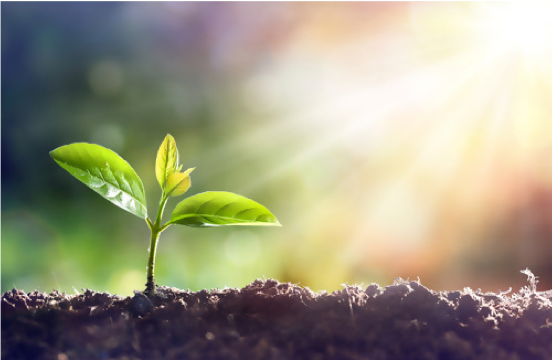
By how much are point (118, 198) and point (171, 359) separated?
1.87 feet

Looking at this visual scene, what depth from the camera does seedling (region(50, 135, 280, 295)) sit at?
144cm

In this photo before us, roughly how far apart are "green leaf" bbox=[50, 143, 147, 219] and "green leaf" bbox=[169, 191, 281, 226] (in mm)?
129

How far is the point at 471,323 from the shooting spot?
1272mm

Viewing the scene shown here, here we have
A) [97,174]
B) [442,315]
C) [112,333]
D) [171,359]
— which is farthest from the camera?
[97,174]

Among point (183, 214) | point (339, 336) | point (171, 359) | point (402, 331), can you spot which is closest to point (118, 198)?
point (183, 214)

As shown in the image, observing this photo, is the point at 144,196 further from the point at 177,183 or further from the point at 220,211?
the point at 220,211

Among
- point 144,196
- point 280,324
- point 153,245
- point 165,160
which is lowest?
point 280,324

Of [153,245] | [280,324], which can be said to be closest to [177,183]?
[153,245]

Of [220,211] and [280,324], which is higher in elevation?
[220,211]

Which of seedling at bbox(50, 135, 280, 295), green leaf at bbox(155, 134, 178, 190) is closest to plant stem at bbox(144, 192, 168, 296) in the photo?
seedling at bbox(50, 135, 280, 295)

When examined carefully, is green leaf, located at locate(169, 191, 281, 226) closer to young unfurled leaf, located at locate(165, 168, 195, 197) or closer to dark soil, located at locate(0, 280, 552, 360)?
young unfurled leaf, located at locate(165, 168, 195, 197)

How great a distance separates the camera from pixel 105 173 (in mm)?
1475

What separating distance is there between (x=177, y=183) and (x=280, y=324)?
0.55 meters

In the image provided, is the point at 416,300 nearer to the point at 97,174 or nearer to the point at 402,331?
the point at 402,331
